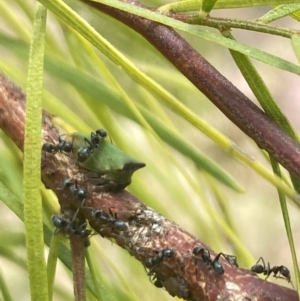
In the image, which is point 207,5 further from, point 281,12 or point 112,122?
point 112,122

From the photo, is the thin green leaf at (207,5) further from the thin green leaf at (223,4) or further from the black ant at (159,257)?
the black ant at (159,257)

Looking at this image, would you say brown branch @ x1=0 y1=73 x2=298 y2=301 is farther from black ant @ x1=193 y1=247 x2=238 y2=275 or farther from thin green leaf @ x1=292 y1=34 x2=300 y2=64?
thin green leaf @ x1=292 y1=34 x2=300 y2=64

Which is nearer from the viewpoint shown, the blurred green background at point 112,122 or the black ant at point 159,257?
the black ant at point 159,257

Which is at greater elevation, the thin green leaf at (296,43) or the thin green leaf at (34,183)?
the thin green leaf at (296,43)

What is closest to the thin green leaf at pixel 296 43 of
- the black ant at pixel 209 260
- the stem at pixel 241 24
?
the stem at pixel 241 24

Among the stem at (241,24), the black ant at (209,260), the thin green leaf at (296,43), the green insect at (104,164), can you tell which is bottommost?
the black ant at (209,260)

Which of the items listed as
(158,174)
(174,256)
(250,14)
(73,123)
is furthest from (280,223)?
(174,256)

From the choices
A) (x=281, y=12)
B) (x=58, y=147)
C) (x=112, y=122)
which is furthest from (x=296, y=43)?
(x=112, y=122)

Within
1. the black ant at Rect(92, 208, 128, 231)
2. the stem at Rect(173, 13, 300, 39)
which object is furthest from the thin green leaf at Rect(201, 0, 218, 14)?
the black ant at Rect(92, 208, 128, 231)
